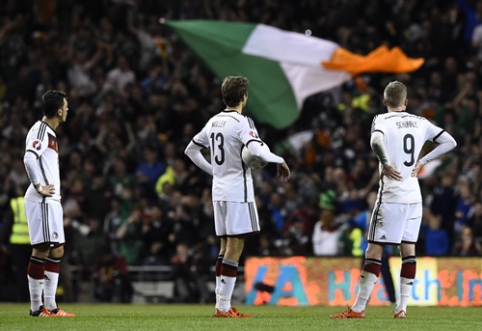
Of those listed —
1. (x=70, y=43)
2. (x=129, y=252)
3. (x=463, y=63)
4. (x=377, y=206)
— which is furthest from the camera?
(x=70, y=43)

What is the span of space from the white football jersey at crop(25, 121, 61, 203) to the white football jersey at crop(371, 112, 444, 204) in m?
3.38

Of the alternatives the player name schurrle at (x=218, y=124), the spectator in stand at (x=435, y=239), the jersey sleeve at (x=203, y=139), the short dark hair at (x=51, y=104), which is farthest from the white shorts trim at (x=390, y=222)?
the spectator in stand at (x=435, y=239)

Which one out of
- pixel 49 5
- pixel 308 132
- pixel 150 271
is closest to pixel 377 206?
pixel 150 271

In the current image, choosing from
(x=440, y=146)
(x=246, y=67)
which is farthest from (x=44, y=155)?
(x=246, y=67)

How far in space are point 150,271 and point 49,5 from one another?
9008 millimetres

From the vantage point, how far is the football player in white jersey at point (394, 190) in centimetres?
1136

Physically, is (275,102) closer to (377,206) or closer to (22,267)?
(22,267)

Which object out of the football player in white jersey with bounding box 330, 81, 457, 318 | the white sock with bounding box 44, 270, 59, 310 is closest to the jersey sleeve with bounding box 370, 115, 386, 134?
the football player in white jersey with bounding box 330, 81, 457, 318

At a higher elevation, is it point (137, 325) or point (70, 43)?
point (70, 43)

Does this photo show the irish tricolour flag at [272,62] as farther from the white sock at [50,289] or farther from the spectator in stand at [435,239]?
the white sock at [50,289]

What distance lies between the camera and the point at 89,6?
26.8m

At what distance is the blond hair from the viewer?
37.7 feet

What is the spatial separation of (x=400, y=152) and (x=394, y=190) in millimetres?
378

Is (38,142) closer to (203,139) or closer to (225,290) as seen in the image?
(203,139)
